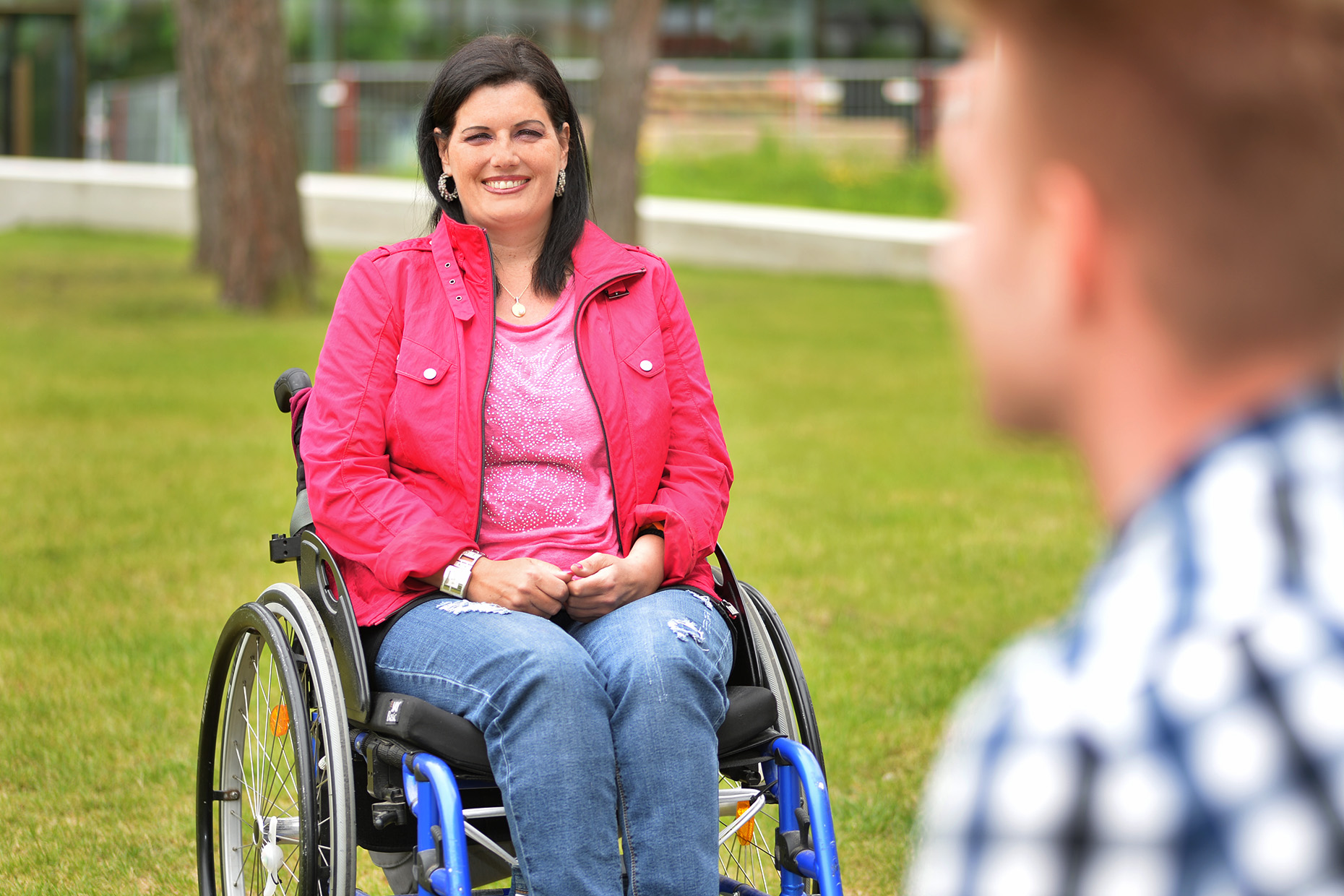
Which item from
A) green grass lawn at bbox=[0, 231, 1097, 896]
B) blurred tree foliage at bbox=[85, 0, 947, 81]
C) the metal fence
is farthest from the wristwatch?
blurred tree foliage at bbox=[85, 0, 947, 81]

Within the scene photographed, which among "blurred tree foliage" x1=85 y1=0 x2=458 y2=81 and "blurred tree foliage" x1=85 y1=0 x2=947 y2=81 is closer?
"blurred tree foliage" x1=85 y1=0 x2=947 y2=81

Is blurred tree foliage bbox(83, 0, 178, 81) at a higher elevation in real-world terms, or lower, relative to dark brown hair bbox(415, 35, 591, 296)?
higher

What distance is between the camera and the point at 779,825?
2.69 meters

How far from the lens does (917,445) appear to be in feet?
29.4

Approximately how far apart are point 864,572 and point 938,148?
215 inches

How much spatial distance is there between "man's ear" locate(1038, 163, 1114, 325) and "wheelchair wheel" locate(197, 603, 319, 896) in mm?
1937

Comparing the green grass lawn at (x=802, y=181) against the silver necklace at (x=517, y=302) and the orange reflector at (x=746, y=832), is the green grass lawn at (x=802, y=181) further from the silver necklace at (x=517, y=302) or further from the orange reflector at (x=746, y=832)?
the orange reflector at (x=746, y=832)

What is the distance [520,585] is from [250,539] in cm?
435

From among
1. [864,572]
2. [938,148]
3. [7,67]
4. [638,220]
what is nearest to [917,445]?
[864,572]

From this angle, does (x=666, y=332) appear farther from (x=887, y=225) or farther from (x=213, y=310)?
(x=887, y=225)

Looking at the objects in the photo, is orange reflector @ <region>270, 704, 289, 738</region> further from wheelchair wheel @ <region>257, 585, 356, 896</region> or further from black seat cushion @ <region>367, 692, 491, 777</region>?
black seat cushion @ <region>367, 692, 491, 777</region>

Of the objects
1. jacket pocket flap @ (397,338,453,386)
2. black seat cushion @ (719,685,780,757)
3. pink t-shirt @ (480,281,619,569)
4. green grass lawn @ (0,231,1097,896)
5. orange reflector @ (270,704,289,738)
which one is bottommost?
green grass lawn @ (0,231,1097,896)

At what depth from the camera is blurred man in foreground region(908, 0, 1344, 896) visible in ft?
2.46

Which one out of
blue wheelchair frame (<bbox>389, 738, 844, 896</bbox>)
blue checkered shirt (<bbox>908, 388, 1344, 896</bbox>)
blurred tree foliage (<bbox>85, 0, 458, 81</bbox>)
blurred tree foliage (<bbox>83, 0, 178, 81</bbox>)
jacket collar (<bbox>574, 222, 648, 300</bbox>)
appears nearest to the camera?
blue checkered shirt (<bbox>908, 388, 1344, 896</bbox>)
